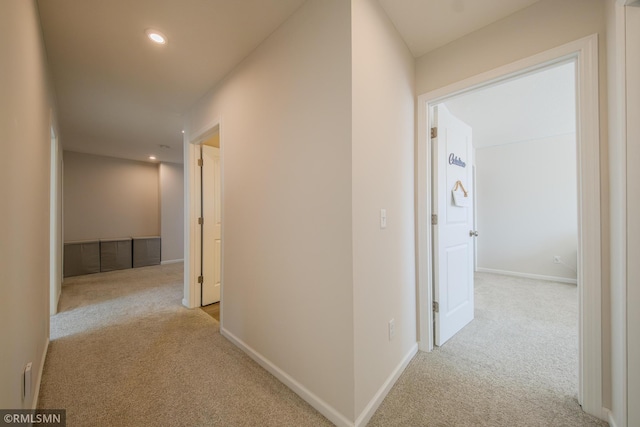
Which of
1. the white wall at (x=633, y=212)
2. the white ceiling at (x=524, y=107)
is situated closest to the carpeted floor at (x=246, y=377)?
the white wall at (x=633, y=212)

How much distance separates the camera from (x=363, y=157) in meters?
1.38

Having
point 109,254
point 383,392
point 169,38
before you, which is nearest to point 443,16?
point 169,38

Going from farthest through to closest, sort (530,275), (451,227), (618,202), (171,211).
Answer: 1. (171,211)
2. (530,275)
3. (451,227)
4. (618,202)

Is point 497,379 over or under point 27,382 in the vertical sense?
under

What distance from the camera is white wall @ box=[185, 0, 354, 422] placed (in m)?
1.33

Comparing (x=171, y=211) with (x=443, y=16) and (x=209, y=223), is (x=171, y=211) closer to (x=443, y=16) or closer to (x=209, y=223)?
(x=209, y=223)

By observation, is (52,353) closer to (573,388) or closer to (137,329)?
(137,329)

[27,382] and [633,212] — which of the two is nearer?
[633,212]

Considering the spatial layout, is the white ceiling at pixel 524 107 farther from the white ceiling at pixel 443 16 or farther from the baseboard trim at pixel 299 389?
the baseboard trim at pixel 299 389

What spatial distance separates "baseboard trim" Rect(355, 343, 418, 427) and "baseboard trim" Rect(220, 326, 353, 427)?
0.09 m

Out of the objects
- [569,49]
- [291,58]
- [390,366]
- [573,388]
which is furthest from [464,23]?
[573,388]

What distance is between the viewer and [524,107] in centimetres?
310
